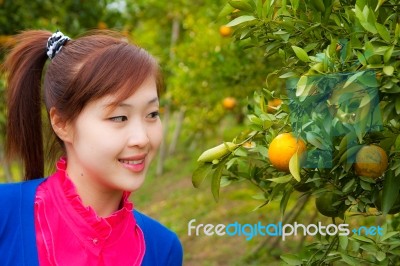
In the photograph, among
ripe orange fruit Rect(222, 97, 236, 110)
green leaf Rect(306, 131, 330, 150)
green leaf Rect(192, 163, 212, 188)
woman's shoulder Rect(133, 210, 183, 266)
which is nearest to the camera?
green leaf Rect(306, 131, 330, 150)

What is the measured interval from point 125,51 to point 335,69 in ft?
1.57

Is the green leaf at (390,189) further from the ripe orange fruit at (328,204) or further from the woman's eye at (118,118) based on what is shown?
the woman's eye at (118,118)

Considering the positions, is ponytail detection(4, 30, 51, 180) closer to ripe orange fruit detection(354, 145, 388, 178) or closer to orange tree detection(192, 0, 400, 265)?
orange tree detection(192, 0, 400, 265)

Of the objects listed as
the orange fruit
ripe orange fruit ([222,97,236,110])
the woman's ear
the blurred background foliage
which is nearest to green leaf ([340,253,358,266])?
the woman's ear

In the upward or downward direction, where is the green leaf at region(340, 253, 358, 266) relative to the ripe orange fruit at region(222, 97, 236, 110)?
upward

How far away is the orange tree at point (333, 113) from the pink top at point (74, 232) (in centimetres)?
21

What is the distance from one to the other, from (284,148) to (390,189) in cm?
24

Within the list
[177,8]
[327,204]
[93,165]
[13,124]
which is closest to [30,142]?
[13,124]

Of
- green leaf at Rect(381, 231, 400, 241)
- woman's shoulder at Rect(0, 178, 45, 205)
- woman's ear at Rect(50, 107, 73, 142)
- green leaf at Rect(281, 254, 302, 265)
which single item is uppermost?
woman's ear at Rect(50, 107, 73, 142)

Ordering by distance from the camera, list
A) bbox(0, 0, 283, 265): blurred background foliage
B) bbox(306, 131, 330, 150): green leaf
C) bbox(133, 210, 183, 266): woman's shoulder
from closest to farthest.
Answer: bbox(306, 131, 330, 150): green leaf, bbox(133, 210, 183, 266): woman's shoulder, bbox(0, 0, 283, 265): blurred background foliage

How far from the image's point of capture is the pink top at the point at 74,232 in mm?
1497

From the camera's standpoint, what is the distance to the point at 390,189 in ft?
4.84

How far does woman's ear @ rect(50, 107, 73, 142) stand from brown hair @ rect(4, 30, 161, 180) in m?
0.01

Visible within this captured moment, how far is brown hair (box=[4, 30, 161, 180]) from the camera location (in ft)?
4.94
